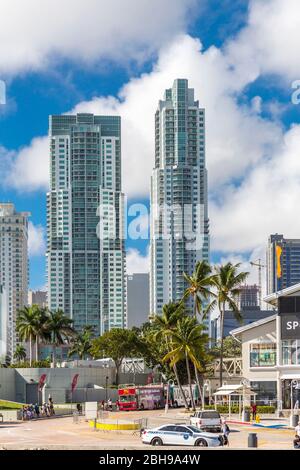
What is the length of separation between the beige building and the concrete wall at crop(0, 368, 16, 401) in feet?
113

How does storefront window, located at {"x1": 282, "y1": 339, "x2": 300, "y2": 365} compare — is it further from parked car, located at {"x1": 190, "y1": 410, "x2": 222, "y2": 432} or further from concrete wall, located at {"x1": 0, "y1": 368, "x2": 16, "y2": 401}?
concrete wall, located at {"x1": 0, "y1": 368, "x2": 16, "y2": 401}

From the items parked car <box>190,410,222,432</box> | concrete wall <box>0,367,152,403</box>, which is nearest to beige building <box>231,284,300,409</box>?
parked car <box>190,410,222,432</box>

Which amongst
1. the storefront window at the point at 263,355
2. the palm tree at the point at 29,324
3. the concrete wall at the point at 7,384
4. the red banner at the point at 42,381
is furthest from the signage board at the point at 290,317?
the palm tree at the point at 29,324

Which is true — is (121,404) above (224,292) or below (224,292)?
below

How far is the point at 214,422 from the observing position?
6531 centimetres

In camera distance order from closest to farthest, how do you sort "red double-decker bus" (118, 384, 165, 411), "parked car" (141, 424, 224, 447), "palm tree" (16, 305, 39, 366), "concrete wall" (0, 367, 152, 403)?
"parked car" (141, 424, 224, 447) < "red double-decker bus" (118, 384, 165, 411) < "concrete wall" (0, 367, 152, 403) < "palm tree" (16, 305, 39, 366)

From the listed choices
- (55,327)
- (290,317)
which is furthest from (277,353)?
(55,327)

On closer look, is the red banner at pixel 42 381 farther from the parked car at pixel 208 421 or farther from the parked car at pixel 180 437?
the parked car at pixel 180 437

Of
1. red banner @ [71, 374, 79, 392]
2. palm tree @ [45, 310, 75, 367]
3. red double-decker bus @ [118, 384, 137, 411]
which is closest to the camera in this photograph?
red double-decker bus @ [118, 384, 137, 411]

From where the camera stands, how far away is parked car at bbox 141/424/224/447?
52.8 meters

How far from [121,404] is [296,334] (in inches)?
1019

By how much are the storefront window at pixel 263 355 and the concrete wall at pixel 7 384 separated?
37.5 m
